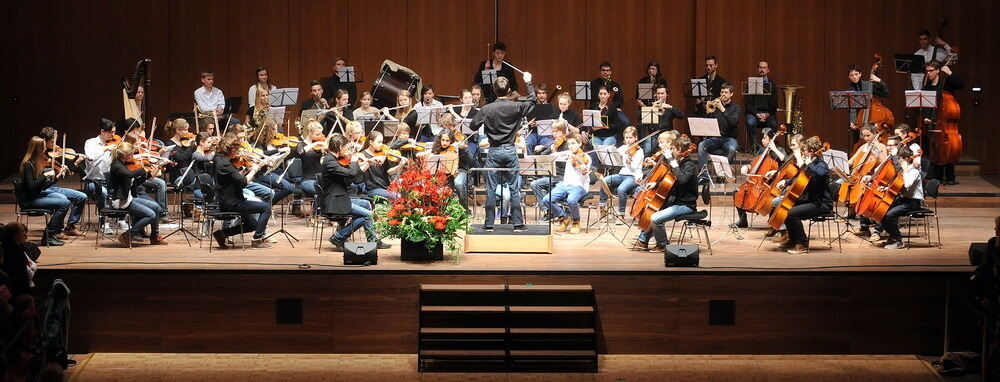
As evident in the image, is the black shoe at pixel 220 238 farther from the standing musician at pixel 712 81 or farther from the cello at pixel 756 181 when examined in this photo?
the standing musician at pixel 712 81

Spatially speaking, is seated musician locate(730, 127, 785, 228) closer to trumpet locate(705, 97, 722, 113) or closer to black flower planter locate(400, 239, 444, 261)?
trumpet locate(705, 97, 722, 113)

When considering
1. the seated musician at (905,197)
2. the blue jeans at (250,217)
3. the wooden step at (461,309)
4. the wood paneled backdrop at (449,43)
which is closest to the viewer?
the wooden step at (461,309)

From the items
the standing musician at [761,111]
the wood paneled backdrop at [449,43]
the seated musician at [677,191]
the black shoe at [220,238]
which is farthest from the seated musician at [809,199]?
the wood paneled backdrop at [449,43]

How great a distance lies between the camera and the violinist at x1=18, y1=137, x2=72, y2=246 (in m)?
9.98

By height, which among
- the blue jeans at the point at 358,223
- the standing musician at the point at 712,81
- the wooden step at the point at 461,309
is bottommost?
the wooden step at the point at 461,309

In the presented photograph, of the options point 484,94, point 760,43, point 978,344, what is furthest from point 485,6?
point 978,344

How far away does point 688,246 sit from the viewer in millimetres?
8820

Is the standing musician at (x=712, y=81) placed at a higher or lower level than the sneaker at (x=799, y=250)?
higher

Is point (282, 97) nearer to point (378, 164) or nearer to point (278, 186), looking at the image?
point (278, 186)

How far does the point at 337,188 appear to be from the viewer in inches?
385

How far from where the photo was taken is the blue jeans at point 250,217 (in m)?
9.80

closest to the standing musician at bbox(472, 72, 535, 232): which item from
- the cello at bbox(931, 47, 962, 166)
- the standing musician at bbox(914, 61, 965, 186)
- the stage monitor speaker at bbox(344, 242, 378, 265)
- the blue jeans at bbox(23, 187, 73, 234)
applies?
the stage monitor speaker at bbox(344, 242, 378, 265)

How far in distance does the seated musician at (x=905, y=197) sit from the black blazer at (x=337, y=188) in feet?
15.4

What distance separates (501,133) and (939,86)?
6.20 m
